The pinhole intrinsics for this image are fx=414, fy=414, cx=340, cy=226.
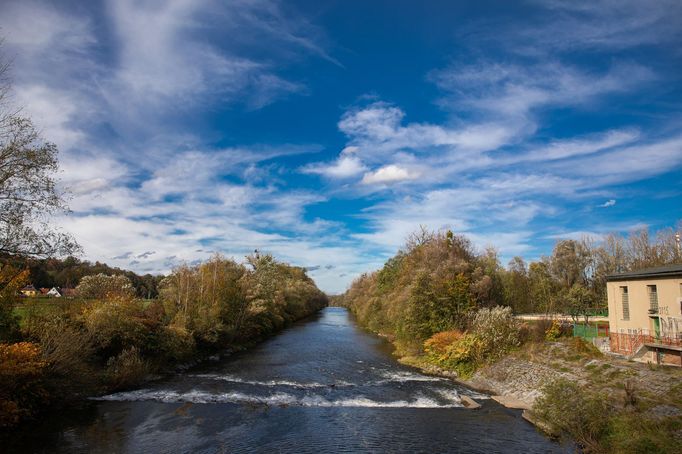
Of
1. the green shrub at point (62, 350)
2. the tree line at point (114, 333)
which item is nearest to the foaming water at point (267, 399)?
the tree line at point (114, 333)

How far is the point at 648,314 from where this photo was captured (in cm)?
2488

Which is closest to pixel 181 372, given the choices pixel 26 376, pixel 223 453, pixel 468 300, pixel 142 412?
pixel 142 412

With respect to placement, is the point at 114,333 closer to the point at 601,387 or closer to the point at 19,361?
the point at 19,361

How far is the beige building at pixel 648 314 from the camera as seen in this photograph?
72.6 feet

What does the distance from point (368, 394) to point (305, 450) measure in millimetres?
9291

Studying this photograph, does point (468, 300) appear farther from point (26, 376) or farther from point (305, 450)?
point (26, 376)

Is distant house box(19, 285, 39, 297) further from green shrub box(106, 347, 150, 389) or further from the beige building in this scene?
the beige building

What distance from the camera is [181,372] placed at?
3058 cm

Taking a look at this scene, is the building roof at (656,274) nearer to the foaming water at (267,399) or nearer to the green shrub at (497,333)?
the green shrub at (497,333)

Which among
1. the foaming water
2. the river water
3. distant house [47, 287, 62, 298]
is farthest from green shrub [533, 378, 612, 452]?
distant house [47, 287, 62, 298]

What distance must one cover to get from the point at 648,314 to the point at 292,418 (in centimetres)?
2174

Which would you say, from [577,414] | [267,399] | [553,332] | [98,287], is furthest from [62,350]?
[553,332]

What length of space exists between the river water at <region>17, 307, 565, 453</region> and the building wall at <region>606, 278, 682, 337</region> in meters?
10.0

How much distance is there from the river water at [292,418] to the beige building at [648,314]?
8.29 metres
